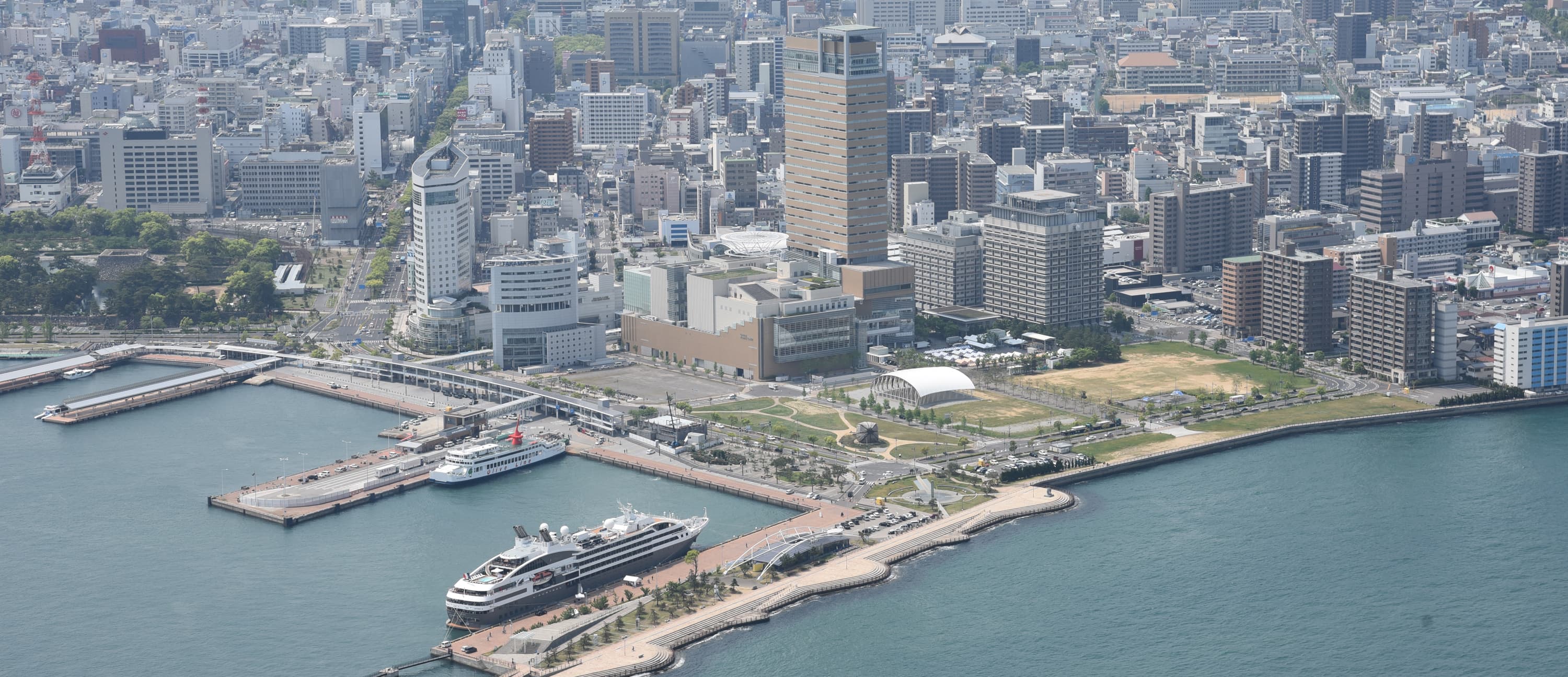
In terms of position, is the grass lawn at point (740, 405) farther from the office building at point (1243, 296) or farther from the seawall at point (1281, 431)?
the office building at point (1243, 296)

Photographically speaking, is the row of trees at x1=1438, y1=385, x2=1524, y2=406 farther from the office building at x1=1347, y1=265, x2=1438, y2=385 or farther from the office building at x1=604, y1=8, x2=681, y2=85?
the office building at x1=604, y1=8, x2=681, y2=85

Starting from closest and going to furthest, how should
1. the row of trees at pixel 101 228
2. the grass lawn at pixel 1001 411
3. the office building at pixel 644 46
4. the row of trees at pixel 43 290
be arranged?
the grass lawn at pixel 1001 411, the row of trees at pixel 43 290, the row of trees at pixel 101 228, the office building at pixel 644 46

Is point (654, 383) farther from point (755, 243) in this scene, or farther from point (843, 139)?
point (755, 243)

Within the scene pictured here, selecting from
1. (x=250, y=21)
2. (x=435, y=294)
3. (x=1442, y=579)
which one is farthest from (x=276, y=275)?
(x=250, y=21)

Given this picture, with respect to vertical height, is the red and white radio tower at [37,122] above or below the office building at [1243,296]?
above

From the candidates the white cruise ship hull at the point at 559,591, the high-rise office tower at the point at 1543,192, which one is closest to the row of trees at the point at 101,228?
the white cruise ship hull at the point at 559,591

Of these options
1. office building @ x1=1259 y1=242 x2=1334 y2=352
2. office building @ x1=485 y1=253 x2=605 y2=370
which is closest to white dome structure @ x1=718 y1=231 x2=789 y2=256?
office building @ x1=485 y1=253 x2=605 y2=370

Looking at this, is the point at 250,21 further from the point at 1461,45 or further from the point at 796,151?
the point at 796,151

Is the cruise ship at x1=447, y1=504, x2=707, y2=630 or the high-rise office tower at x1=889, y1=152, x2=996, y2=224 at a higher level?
the high-rise office tower at x1=889, y1=152, x2=996, y2=224
